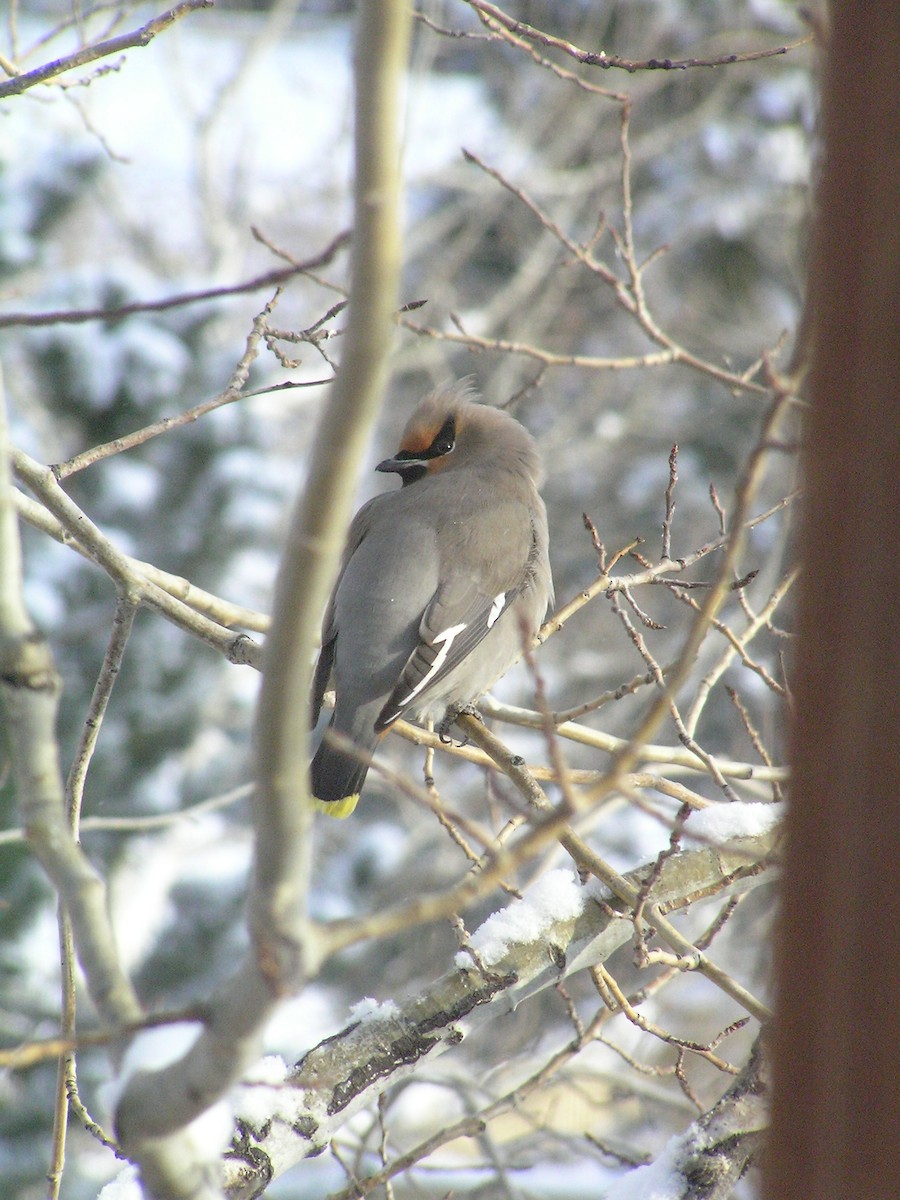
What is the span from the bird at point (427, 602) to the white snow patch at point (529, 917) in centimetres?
92

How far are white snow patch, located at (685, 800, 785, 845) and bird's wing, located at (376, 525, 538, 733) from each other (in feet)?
3.41

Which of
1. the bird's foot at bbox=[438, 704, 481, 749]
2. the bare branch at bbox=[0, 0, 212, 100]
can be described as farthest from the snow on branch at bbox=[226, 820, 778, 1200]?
the bare branch at bbox=[0, 0, 212, 100]

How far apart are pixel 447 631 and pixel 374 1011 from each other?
1.54 meters

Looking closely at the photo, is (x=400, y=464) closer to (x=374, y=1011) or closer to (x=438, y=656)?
(x=438, y=656)

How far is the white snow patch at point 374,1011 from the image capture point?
2406mm

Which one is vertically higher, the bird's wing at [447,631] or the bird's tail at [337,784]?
the bird's wing at [447,631]

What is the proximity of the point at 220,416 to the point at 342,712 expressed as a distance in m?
4.36

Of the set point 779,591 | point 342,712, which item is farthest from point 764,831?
point 342,712

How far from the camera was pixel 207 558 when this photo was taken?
24.9 feet

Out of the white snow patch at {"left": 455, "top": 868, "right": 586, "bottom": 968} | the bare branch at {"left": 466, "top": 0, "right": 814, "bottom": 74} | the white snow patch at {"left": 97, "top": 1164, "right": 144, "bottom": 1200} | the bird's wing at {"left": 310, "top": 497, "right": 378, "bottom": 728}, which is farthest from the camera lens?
the bird's wing at {"left": 310, "top": 497, "right": 378, "bottom": 728}

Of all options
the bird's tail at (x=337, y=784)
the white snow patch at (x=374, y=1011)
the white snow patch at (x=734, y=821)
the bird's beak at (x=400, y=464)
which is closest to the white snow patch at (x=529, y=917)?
the white snow patch at (x=374, y=1011)

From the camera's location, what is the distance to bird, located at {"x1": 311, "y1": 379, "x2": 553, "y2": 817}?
3.60 meters

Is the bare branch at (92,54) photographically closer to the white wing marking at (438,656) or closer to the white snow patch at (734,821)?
the white wing marking at (438,656)

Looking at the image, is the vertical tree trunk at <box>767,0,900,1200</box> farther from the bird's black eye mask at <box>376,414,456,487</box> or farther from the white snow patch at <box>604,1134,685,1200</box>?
the bird's black eye mask at <box>376,414,456,487</box>
